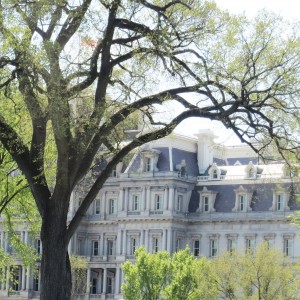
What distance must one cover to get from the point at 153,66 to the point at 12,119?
17.9 feet

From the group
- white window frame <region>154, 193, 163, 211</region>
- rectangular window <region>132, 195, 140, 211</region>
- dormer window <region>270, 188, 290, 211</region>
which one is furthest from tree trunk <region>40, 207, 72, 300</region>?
rectangular window <region>132, 195, 140, 211</region>

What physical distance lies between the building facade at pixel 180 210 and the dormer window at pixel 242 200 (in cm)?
6

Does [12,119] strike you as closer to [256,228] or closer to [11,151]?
[11,151]

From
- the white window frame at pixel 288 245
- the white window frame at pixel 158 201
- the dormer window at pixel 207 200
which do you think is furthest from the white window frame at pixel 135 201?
the white window frame at pixel 288 245

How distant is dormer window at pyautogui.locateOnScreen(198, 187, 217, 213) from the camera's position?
90188 millimetres

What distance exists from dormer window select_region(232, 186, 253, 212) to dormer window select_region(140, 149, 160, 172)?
6811mm

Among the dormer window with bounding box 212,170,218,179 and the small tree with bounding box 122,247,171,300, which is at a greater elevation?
the dormer window with bounding box 212,170,218,179

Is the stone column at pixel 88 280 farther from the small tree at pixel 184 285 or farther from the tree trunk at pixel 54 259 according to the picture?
the tree trunk at pixel 54 259

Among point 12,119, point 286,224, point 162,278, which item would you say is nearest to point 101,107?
point 12,119

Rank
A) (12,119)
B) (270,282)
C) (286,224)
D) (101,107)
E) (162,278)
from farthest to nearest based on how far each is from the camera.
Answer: (286,224)
(162,278)
(270,282)
(12,119)
(101,107)

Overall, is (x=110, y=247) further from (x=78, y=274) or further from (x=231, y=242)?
(x=231, y=242)

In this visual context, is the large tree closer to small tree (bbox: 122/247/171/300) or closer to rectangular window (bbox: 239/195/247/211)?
small tree (bbox: 122/247/171/300)

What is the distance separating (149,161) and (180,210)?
4.28 meters

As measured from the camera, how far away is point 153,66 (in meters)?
22.7
